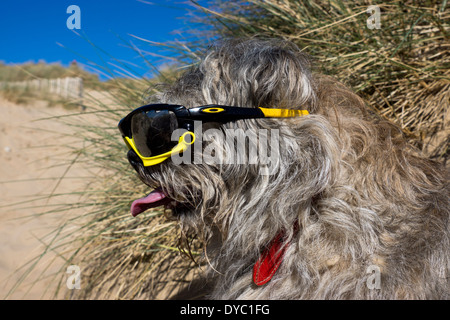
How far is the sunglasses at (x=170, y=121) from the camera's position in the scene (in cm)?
184

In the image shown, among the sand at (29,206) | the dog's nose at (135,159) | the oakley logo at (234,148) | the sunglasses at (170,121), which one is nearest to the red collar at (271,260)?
the oakley logo at (234,148)

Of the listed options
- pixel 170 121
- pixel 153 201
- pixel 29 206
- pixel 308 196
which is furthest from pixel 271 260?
pixel 29 206

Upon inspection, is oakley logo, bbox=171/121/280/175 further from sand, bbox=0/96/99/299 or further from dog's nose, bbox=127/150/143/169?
sand, bbox=0/96/99/299

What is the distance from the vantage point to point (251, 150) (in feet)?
5.98

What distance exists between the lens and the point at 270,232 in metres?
1.85

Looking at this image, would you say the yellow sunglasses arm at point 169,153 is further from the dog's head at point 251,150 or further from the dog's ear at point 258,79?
the dog's ear at point 258,79

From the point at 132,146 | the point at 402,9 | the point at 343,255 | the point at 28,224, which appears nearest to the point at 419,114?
the point at 402,9

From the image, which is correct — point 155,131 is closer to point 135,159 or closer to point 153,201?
point 135,159

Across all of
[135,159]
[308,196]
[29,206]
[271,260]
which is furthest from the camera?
[29,206]

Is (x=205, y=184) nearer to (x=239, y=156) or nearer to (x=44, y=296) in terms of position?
(x=239, y=156)

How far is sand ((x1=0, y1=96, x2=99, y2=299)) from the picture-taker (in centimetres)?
390

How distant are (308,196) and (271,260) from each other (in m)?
0.38

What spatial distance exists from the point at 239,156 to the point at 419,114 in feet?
6.63
